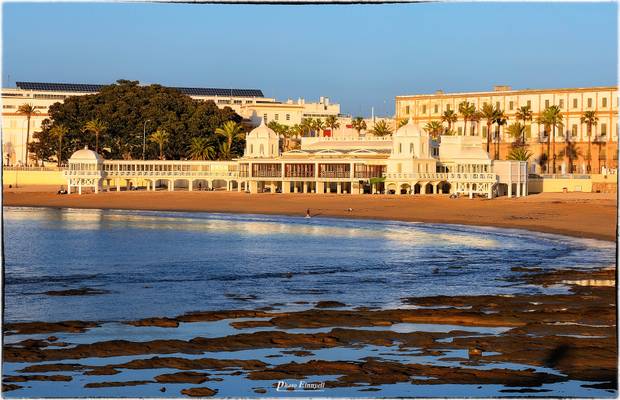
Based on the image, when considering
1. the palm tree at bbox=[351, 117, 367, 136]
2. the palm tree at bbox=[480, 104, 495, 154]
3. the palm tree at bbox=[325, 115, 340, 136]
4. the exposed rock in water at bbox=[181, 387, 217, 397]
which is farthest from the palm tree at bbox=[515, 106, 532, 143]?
the exposed rock in water at bbox=[181, 387, 217, 397]

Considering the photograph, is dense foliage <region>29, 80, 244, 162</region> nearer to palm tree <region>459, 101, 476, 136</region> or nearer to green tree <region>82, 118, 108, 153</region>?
green tree <region>82, 118, 108, 153</region>

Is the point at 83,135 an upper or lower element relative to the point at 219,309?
upper

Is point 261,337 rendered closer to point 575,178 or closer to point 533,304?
point 533,304

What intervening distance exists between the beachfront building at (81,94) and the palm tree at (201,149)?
85.1 feet

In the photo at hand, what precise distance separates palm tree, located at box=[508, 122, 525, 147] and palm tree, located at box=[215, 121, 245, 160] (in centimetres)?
3113

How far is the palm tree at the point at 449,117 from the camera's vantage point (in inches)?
5384

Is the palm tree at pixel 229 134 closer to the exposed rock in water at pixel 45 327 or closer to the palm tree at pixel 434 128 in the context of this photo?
the palm tree at pixel 434 128

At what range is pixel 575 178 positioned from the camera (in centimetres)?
10419

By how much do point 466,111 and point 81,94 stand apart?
223 feet

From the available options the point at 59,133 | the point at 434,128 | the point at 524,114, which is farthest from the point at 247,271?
the point at 434,128

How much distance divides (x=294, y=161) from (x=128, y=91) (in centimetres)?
3646

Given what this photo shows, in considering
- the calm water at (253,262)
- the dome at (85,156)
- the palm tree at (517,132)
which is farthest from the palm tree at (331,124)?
the calm water at (253,262)

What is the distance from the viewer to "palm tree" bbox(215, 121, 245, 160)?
127812mm

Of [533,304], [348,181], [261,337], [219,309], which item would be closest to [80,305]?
[219,309]
